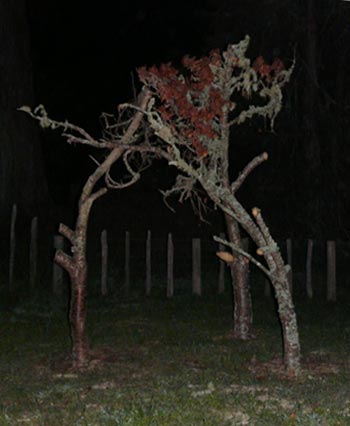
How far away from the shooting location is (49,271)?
66.4ft

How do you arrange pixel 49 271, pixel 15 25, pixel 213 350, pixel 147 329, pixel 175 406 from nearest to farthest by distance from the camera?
pixel 175 406 < pixel 213 350 < pixel 147 329 < pixel 49 271 < pixel 15 25

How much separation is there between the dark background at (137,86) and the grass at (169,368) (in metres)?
7.00

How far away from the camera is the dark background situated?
23594 mm

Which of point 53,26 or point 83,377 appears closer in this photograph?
point 83,377

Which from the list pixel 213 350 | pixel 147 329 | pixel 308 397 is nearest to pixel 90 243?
pixel 147 329

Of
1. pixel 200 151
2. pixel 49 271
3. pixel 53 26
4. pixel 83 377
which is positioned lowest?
pixel 83 377

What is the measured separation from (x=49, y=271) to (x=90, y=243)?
13.3ft

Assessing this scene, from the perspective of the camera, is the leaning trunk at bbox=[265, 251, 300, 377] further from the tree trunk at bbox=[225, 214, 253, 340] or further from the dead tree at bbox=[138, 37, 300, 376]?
the tree trunk at bbox=[225, 214, 253, 340]

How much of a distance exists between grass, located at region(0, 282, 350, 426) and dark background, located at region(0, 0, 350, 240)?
700 centimetres

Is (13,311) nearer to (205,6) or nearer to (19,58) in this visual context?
(19,58)

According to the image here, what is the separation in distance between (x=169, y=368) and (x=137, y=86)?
17471 millimetres

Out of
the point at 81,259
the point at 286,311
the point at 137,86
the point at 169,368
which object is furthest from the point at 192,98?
the point at 137,86

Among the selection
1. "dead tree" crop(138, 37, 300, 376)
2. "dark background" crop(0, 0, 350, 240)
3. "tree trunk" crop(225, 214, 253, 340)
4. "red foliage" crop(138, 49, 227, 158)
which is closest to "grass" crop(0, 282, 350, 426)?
Result: "tree trunk" crop(225, 214, 253, 340)

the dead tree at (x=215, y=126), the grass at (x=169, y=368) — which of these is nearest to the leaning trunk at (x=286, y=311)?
the dead tree at (x=215, y=126)
